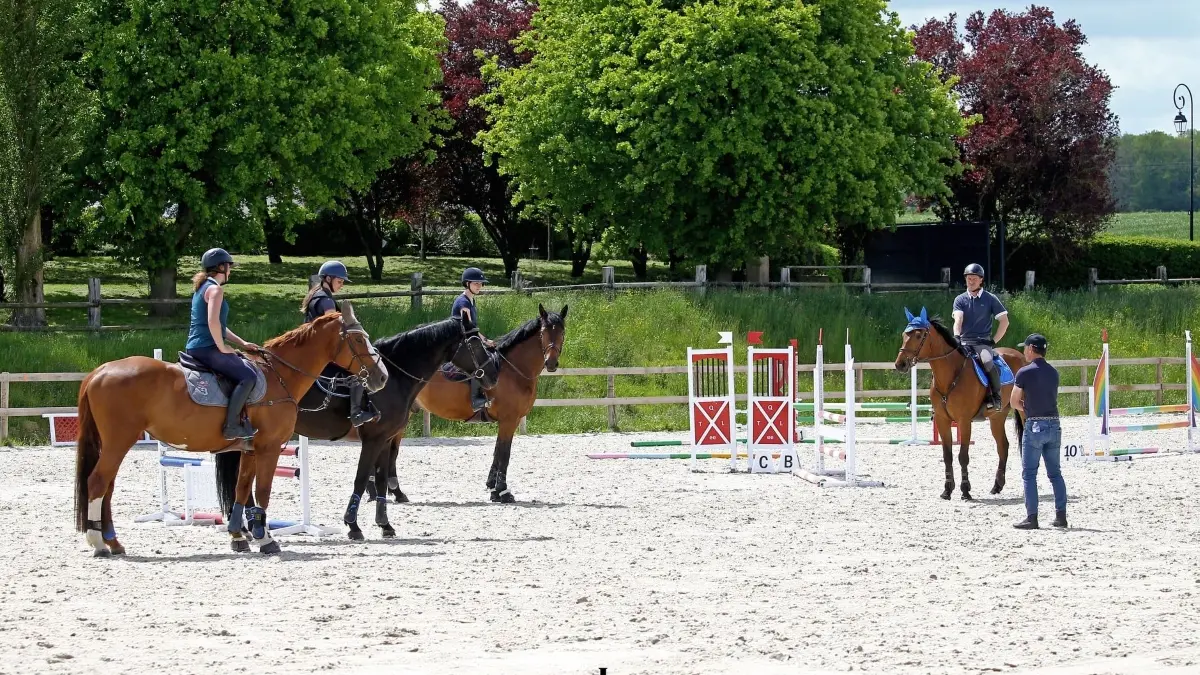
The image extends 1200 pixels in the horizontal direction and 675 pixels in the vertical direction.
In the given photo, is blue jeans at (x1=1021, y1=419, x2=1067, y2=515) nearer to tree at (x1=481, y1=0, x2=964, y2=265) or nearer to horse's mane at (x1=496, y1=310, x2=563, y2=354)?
horse's mane at (x1=496, y1=310, x2=563, y2=354)

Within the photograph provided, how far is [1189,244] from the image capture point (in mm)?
46938

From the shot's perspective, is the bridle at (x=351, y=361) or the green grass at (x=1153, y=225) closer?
the bridle at (x=351, y=361)

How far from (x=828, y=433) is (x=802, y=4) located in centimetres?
1584

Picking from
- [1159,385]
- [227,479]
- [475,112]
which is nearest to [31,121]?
[475,112]

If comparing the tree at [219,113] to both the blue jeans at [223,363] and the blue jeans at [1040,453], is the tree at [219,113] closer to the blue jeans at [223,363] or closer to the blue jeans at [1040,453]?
the blue jeans at [223,363]

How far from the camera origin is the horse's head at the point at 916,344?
15.1 m

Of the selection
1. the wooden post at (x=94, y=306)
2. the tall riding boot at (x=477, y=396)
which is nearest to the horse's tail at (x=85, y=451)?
the tall riding boot at (x=477, y=396)

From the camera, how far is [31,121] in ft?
97.8

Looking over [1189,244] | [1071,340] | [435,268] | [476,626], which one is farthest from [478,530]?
[1189,244]

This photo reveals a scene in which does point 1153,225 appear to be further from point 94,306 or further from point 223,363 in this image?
point 223,363

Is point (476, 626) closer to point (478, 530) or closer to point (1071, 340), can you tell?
point (478, 530)

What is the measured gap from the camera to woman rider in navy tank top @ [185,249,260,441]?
36.9ft

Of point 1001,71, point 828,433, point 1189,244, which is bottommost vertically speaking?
point 828,433

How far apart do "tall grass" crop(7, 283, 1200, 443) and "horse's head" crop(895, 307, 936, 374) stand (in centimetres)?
1077
